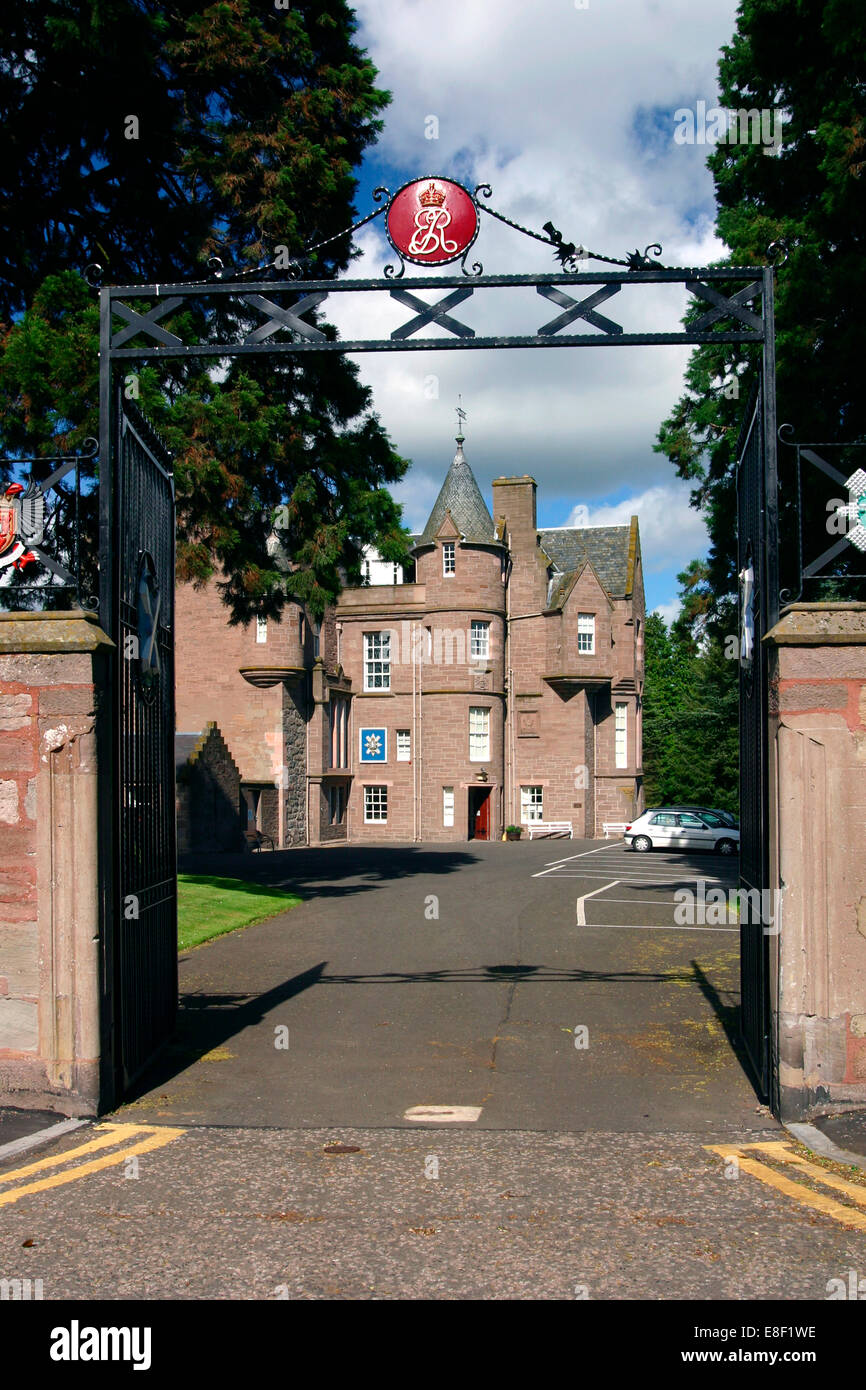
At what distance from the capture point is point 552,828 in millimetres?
50250

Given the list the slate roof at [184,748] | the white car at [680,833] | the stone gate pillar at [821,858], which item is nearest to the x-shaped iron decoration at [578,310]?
the stone gate pillar at [821,858]

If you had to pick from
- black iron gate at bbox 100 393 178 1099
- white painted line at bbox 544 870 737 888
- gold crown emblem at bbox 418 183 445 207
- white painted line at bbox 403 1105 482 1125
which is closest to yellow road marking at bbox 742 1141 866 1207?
white painted line at bbox 403 1105 482 1125

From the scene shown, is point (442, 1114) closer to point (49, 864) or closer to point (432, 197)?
point (49, 864)

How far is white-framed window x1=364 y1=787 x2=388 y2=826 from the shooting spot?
50062 millimetres

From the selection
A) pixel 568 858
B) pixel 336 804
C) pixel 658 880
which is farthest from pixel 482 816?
pixel 658 880

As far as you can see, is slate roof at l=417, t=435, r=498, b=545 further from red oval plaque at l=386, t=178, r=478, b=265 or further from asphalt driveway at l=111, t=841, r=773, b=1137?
red oval plaque at l=386, t=178, r=478, b=265

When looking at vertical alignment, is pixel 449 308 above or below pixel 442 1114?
above

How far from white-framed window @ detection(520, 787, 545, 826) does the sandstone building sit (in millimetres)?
68

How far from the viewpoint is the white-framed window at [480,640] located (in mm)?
49438

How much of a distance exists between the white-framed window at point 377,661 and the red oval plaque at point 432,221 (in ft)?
140

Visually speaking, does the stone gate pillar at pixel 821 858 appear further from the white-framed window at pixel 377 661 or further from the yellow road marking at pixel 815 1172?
the white-framed window at pixel 377 661

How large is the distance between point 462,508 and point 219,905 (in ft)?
109
